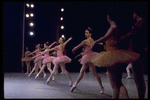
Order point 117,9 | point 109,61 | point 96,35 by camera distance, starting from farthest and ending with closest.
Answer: point 96,35
point 117,9
point 109,61

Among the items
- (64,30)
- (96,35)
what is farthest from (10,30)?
(96,35)

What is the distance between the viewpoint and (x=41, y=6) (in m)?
12.0

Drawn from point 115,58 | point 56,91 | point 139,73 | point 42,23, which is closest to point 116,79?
point 115,58

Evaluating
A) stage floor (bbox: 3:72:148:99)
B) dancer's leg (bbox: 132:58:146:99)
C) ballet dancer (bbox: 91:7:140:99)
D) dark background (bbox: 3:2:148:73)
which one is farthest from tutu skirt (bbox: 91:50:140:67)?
dark background (bbox: 3:2:148:73)

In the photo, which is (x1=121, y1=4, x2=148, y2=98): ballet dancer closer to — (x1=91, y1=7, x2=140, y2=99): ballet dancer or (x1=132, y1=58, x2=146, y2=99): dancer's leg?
(x1=132, y1=58, x2=146, y2=99): dancer's leg

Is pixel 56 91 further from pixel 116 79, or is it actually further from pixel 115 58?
pixel 115 58

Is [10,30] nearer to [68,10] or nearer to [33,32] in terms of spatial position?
[33,32]

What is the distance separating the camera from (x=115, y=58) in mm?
2281

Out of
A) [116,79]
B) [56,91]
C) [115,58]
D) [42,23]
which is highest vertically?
[42,23]

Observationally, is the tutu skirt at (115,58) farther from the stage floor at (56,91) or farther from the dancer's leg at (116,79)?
the stage floor at (56,91)

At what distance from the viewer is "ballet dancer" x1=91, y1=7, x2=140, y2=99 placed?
227 centimetres

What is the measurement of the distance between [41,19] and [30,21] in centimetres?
97

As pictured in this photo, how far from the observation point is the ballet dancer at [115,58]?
2273mm

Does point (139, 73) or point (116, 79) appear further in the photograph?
point (139, 73)
